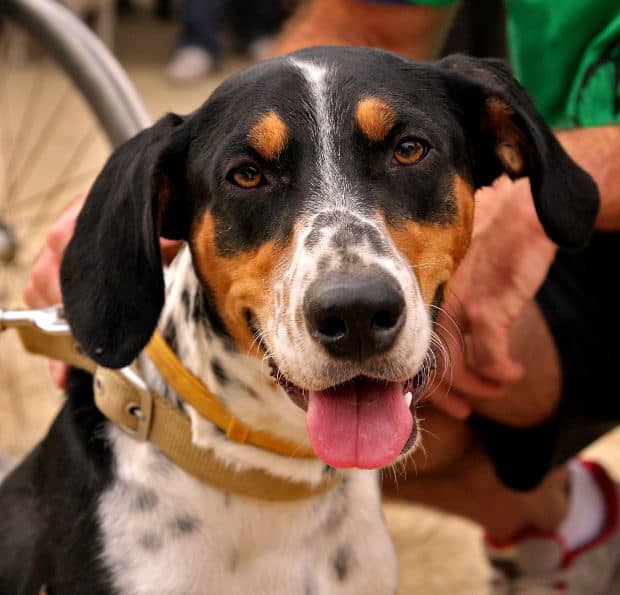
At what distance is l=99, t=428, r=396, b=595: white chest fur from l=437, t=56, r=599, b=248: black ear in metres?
0.58

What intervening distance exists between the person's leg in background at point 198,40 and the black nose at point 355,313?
5.96 meters

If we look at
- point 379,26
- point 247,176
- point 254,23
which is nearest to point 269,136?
point 247,176

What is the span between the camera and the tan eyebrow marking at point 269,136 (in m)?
1.48

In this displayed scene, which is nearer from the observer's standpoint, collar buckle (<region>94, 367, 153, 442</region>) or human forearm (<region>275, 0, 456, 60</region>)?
collar buckle (<region>94, 367, 153, 442</region>)

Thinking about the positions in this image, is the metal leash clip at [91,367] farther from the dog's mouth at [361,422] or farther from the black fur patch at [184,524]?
the dog's mouth at [361,422]

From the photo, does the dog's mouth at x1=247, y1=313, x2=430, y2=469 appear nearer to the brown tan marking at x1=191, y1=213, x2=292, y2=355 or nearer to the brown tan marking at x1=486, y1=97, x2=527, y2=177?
the brown tan marking at x1=191, y1=213, x2=292, y2=355

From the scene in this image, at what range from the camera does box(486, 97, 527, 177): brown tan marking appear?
63.9 inches

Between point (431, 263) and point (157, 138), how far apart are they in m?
0.44

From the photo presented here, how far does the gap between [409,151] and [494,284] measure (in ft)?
1.72

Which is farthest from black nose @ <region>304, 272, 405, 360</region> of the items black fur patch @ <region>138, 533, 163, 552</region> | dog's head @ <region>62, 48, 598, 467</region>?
black fur patch @ <region>138, 533, 163, 552</region>

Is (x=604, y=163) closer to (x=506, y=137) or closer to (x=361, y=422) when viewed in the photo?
(x=506, y=137)

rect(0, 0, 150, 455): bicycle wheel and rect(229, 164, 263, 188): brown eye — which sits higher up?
rect(229, 164, 263, 188): brown eye

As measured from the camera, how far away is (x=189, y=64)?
7.11 meters

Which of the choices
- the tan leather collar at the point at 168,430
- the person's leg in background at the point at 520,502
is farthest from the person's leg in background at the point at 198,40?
the tan leather collar at the point at 168,430
